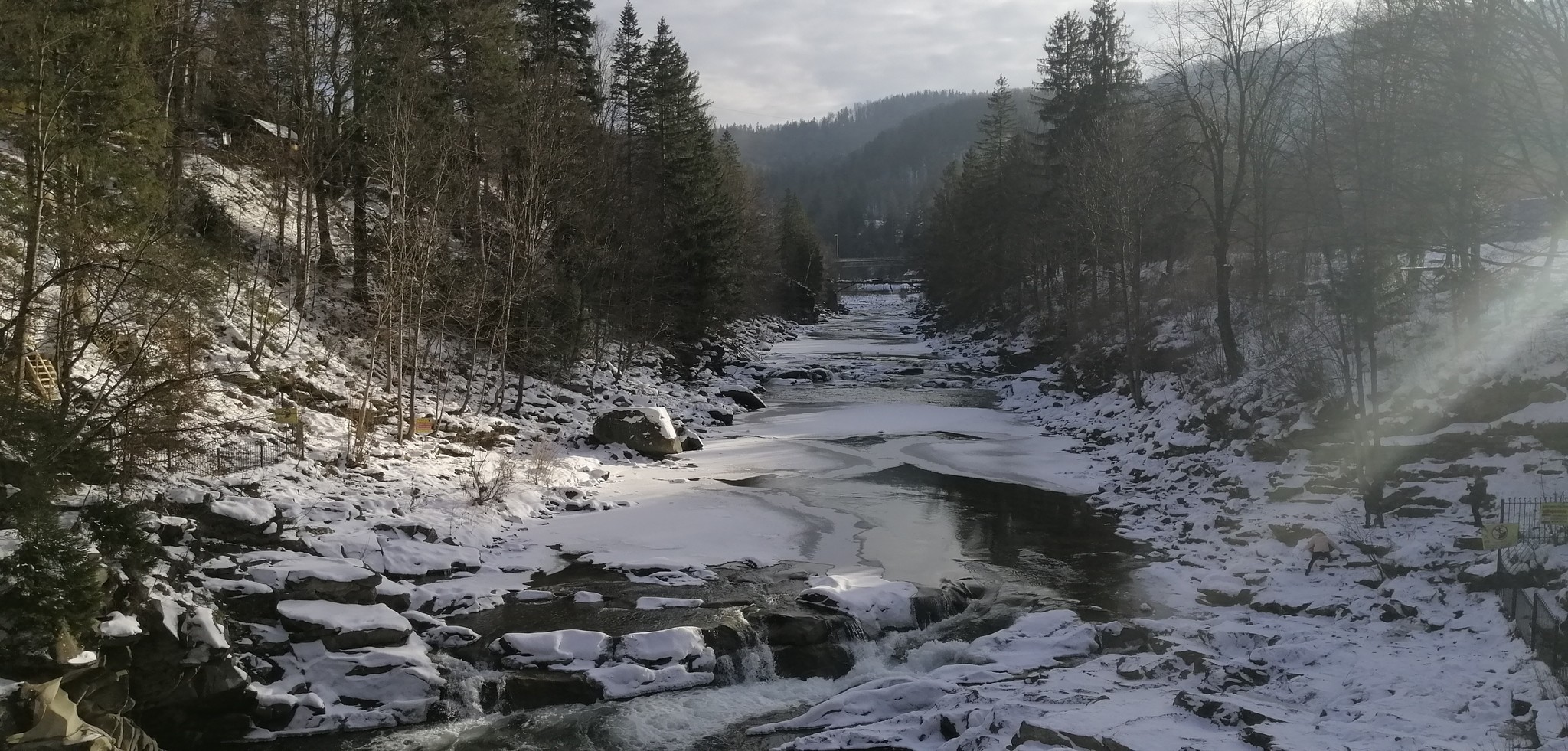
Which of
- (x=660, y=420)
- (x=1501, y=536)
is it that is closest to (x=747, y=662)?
(x=1501, y=536)

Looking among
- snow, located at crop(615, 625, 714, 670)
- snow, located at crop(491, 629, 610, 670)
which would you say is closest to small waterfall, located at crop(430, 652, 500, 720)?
snow, located at crop(491, 629, 610, 670)

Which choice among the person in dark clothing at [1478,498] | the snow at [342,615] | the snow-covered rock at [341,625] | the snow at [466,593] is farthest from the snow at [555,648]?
the person in dark clothing at [1478,498]

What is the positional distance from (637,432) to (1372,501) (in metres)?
17.4

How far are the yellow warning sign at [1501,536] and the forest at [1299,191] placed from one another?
11.5 feet

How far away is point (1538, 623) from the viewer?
33.2ft

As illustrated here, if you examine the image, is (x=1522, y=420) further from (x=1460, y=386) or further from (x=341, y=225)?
(x=341, y=225)

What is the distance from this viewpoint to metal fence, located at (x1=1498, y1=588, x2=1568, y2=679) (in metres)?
9.50

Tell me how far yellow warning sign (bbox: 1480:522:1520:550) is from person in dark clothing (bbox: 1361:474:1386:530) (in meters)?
2.95

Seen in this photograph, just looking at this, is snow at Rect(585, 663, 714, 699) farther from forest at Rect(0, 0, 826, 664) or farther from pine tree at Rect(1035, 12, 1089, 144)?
pine tree at Rect(1035, 12, 1089, 144)

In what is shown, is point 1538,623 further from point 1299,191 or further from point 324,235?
point 324,235

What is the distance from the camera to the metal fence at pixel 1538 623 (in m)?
9.50

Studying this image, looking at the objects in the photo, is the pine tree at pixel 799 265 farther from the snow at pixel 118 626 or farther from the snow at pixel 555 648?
the snow at pixel 118 626

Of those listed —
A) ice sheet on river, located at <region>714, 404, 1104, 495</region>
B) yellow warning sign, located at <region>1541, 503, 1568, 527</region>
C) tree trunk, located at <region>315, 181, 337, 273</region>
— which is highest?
tree trunk, located at <region>315, 181, 337, 273</region>

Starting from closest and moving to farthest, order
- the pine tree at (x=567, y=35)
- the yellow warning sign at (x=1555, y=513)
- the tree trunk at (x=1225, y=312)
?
the yellow warning sign at (x=1555, y=513)
the tree trunk at (x=1225, y=312)
the pine tree at (x=567, y=35)
